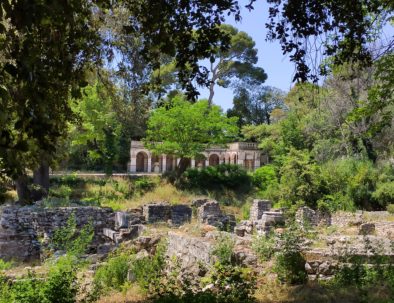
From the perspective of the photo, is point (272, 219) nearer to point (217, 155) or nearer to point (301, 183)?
point (301, 183)

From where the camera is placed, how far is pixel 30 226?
1686 cm

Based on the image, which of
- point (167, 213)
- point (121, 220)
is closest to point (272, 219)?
point (121, 220)

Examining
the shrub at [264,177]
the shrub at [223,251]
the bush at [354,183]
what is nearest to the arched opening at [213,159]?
the shrub at [264,177]

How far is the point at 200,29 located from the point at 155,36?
639mm

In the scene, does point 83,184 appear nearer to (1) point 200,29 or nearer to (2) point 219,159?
(2) point 219,159

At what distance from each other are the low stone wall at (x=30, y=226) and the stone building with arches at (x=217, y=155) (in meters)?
23.4

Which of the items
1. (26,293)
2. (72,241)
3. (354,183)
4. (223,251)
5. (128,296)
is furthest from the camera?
(354,183)

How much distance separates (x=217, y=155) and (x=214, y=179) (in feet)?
46.1

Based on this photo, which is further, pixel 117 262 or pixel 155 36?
pixel 117 262

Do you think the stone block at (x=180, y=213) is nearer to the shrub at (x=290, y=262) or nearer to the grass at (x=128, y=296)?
the grass at (x=128, y=296)

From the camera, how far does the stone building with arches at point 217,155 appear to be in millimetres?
42312

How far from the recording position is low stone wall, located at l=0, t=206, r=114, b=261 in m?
16.3

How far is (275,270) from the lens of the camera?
26.9ft

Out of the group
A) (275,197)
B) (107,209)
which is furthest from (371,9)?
(275,197)
